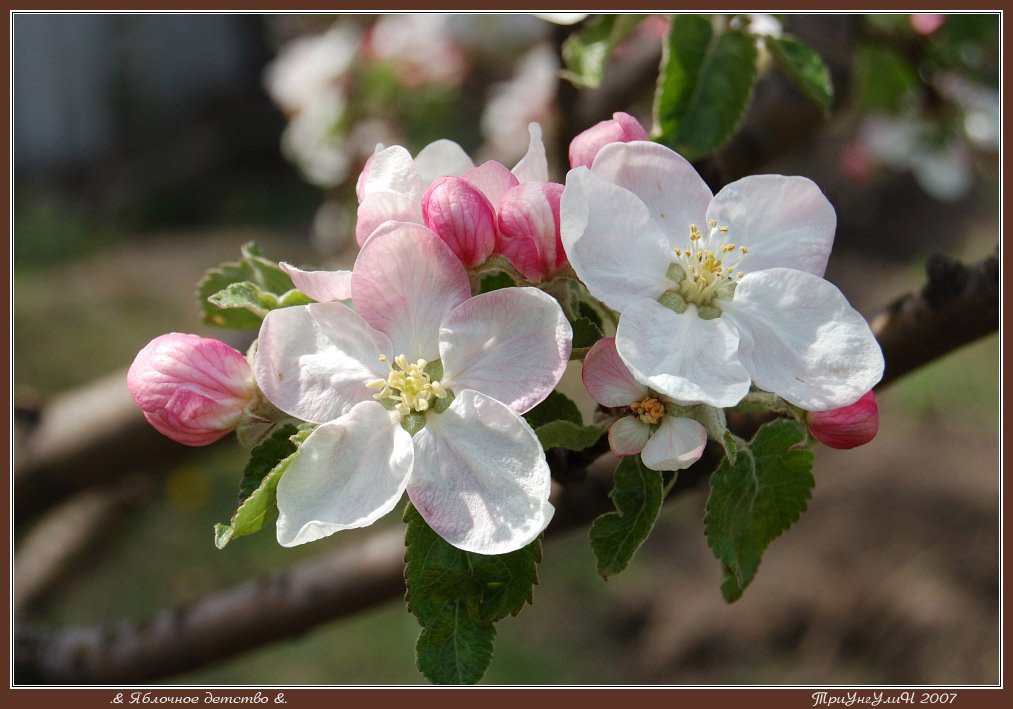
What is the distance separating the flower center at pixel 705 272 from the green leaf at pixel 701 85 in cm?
30

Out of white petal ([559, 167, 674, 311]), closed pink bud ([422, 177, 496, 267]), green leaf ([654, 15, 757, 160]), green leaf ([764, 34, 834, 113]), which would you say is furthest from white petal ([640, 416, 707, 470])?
green leaf ([764, 34, 834, 113])

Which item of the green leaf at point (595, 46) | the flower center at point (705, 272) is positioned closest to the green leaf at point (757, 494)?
the flower center at point (705, 272)

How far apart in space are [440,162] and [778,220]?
1.09 ft

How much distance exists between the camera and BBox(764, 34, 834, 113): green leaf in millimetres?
1240

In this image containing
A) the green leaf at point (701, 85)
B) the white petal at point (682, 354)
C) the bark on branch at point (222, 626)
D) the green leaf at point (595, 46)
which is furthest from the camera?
the bark on branch at point (222, 626)

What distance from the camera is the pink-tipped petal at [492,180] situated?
89cm

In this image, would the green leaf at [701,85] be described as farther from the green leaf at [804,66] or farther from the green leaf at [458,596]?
the green leaf at [458,596]

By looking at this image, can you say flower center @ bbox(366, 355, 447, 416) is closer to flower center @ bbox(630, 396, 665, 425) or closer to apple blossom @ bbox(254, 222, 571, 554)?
apple blossom @ bbox(254, 222, 571, 554)

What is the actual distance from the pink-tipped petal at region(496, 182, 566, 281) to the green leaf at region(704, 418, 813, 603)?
0.79ft

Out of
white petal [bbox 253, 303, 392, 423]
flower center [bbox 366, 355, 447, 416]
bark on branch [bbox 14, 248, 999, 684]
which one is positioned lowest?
bark on branch [bbox 14, 248, 999, 684]

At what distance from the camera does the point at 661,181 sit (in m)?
0.92

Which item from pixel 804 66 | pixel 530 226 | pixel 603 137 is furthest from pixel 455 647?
pixel 804 66

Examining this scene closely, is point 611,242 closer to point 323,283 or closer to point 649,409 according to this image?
point 649,409

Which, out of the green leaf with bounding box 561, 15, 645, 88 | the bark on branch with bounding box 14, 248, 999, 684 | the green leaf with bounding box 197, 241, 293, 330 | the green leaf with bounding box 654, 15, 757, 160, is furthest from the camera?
the bark on branch with bounding box 14, 248, 999, 684
